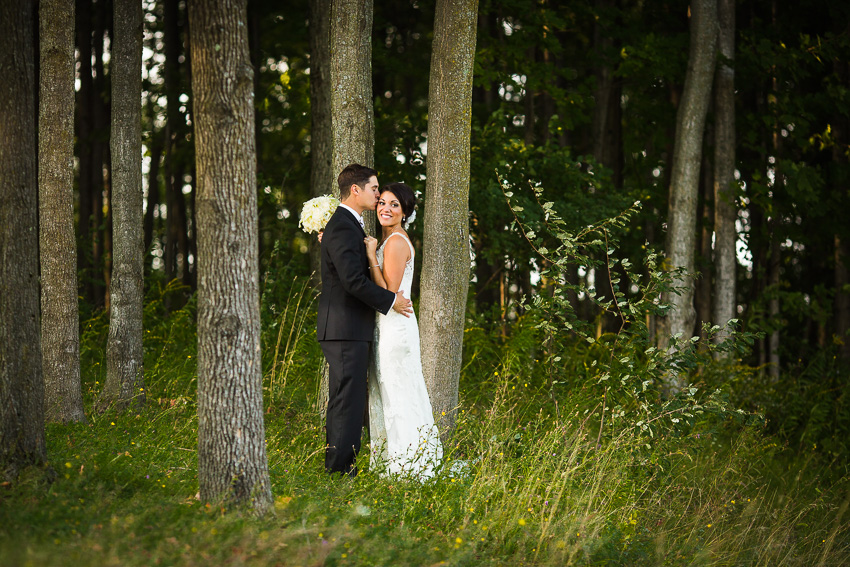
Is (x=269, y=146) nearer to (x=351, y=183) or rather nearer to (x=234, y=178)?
(x=351, y=183)

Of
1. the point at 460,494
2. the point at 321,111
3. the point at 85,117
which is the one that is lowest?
the point at 460,494

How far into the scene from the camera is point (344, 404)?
591 cm

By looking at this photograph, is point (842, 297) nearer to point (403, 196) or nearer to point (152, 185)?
point (403, 196)

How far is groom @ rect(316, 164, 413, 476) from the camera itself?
231 inches

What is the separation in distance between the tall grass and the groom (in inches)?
11.3

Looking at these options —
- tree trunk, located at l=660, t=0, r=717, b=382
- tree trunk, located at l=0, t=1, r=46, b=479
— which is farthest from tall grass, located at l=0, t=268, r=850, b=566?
tree trunk, located at l=660, t=0, r=717, b=382

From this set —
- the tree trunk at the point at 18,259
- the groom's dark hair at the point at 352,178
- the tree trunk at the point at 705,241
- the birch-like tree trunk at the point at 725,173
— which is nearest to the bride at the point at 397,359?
the groom's dark hair at the point at 352,178

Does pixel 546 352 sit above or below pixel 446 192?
below

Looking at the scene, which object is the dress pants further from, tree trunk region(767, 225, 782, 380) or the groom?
tree trunk region(767, 225, 782, 380)

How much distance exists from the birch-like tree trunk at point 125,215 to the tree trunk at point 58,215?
742 mm

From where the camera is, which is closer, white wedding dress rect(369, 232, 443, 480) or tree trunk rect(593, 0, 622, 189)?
white wedding dress rect(369, 232, 443, 480)

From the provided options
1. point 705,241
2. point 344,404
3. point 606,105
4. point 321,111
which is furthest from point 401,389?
point 606,105

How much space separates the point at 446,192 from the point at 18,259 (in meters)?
3.37

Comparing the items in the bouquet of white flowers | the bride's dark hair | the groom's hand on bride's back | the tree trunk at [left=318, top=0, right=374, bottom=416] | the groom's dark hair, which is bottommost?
the groom's hand on bride's back
